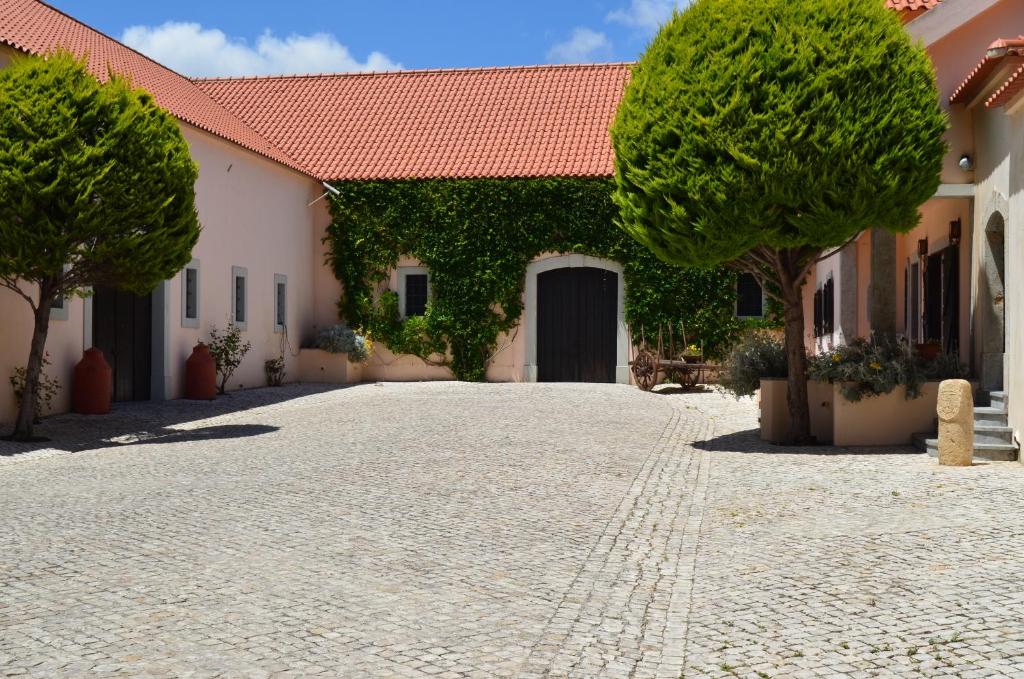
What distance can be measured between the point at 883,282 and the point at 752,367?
201 cm

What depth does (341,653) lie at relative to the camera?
4.70m

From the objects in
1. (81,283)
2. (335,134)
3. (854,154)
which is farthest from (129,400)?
(854,154)

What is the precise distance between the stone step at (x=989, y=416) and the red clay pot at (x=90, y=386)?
11550mm

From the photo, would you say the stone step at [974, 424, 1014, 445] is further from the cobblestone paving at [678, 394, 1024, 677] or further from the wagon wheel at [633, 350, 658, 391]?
the wagon wheel at [633, 350, 658, 391]

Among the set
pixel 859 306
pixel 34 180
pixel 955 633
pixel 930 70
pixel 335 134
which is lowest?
pixel 955 633

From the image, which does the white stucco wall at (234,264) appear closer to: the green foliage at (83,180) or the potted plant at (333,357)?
the potted plant at (333,357)

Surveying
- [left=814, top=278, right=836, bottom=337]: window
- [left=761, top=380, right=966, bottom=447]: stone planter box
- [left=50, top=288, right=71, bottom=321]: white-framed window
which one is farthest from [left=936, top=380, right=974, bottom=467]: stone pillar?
[left=50, top=288, right=71, bottom=321]: white-framed window

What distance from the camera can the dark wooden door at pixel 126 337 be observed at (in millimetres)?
17297

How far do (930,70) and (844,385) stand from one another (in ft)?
11.5

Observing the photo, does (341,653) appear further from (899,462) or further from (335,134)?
(335,134)

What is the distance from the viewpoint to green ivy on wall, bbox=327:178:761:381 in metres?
23.4

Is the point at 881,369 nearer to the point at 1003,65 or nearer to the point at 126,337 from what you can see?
the point at 1003,65

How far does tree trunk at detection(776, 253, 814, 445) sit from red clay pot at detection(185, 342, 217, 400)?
33.6 ft

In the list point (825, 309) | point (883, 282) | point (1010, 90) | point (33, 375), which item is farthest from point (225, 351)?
point (1010, 90)
